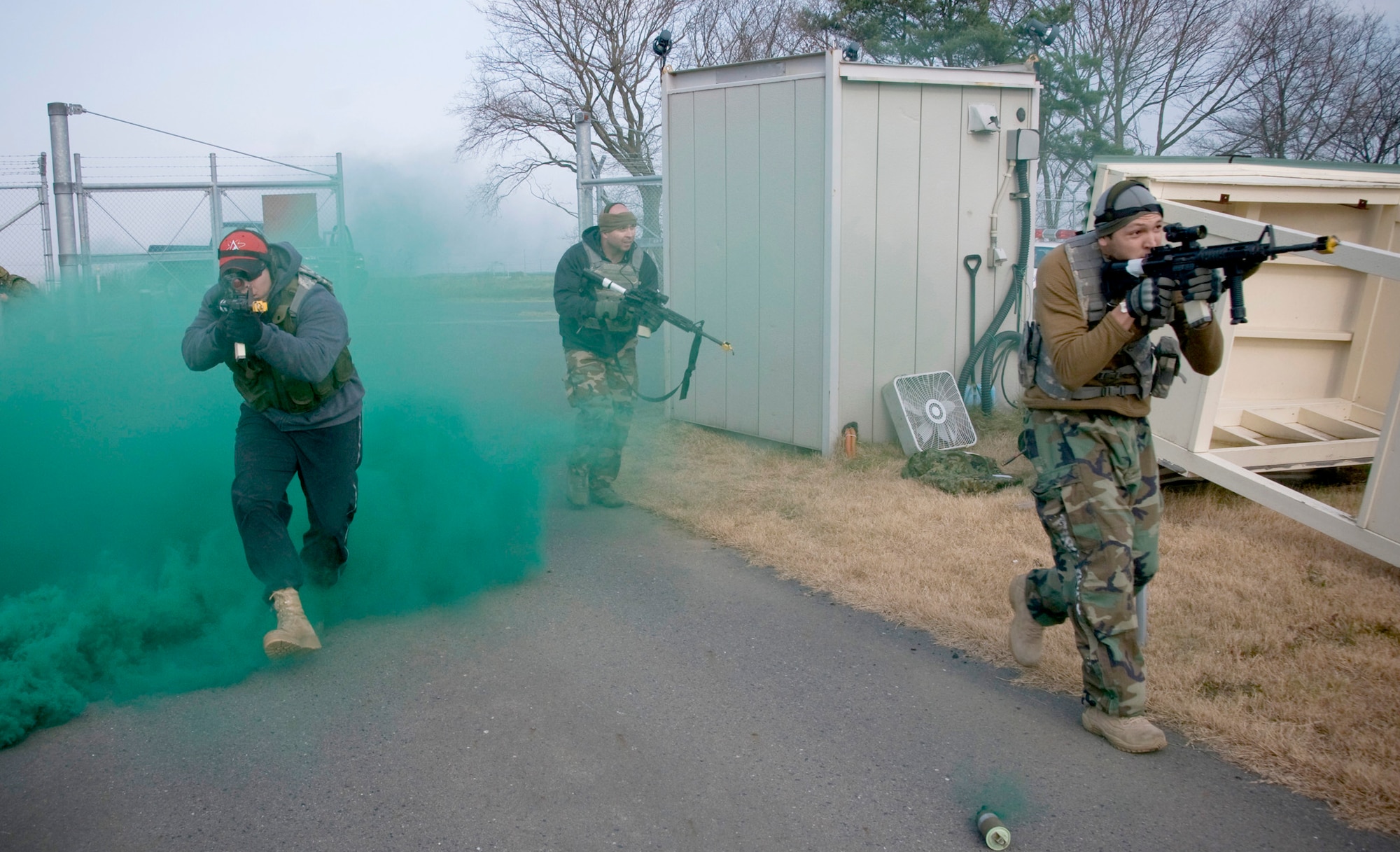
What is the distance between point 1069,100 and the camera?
24.0 metres

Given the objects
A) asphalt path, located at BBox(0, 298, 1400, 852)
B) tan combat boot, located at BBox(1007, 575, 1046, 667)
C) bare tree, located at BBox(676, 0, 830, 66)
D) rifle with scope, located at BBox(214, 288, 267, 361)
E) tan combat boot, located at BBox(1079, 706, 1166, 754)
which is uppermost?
→ bare tree, located at BBox(676, 0, 830, 66)

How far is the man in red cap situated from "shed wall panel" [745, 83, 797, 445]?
12.5ft

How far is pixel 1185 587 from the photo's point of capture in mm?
4613

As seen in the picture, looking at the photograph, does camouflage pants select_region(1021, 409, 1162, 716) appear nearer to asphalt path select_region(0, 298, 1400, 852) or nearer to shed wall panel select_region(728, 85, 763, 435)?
asphalt path select_region(0, 298, 1400, 852)

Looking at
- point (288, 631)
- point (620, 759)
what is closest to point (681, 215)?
point (288, 631)

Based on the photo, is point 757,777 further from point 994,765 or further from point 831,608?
point 831,608

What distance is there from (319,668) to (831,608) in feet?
7.35

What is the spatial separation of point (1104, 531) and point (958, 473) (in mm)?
3370

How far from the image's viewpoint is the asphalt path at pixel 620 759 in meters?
2.85

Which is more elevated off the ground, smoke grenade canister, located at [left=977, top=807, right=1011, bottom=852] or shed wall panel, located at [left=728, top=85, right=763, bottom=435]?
shed wall panel, located at [left=728, top=85, right=763, bottom=435]

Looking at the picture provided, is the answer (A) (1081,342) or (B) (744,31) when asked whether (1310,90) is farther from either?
(A) (1081,342)

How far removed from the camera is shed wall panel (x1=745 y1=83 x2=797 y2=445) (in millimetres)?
7406

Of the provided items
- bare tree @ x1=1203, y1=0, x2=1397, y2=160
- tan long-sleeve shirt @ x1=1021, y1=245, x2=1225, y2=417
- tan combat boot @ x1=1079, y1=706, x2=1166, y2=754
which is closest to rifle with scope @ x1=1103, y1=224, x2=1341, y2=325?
tan long-sleeve shirt @ x1=1021, y1=245, x2=1225, y2=417

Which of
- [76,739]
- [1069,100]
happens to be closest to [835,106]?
[76,739]
